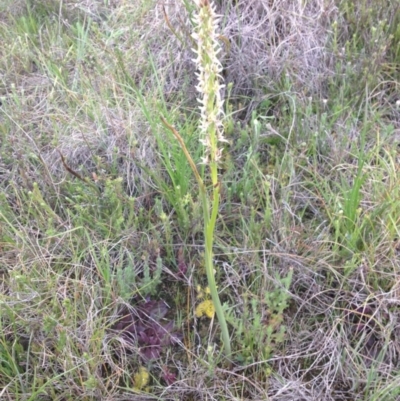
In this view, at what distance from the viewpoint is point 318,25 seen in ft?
8.88

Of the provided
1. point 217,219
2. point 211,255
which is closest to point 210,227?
point 211,255

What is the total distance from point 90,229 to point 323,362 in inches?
39.8

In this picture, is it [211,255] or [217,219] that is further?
[217,219]

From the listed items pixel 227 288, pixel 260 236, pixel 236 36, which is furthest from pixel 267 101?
pixel 227 288

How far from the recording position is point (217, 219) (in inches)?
79.7

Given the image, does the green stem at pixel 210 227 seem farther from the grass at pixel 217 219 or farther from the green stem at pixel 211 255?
the grass at pixel 217 219

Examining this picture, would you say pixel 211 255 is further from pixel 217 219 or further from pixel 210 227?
pixel 217 219

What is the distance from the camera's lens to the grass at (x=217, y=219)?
65.6 inches

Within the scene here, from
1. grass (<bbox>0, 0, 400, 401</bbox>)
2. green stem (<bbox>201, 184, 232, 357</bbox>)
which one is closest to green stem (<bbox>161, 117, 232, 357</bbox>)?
green stem (<bbox>201, 184, 232, 357</bbox>)

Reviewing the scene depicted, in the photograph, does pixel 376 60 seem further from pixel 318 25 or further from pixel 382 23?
pixel 318 25

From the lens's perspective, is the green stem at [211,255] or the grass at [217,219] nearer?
the green stem at [211,255]

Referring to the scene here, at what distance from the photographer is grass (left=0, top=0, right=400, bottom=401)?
5.47 feet

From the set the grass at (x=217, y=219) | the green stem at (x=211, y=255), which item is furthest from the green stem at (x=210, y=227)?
the grass at (x=217, y=219)

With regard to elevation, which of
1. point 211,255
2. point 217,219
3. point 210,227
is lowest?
point 217,219
